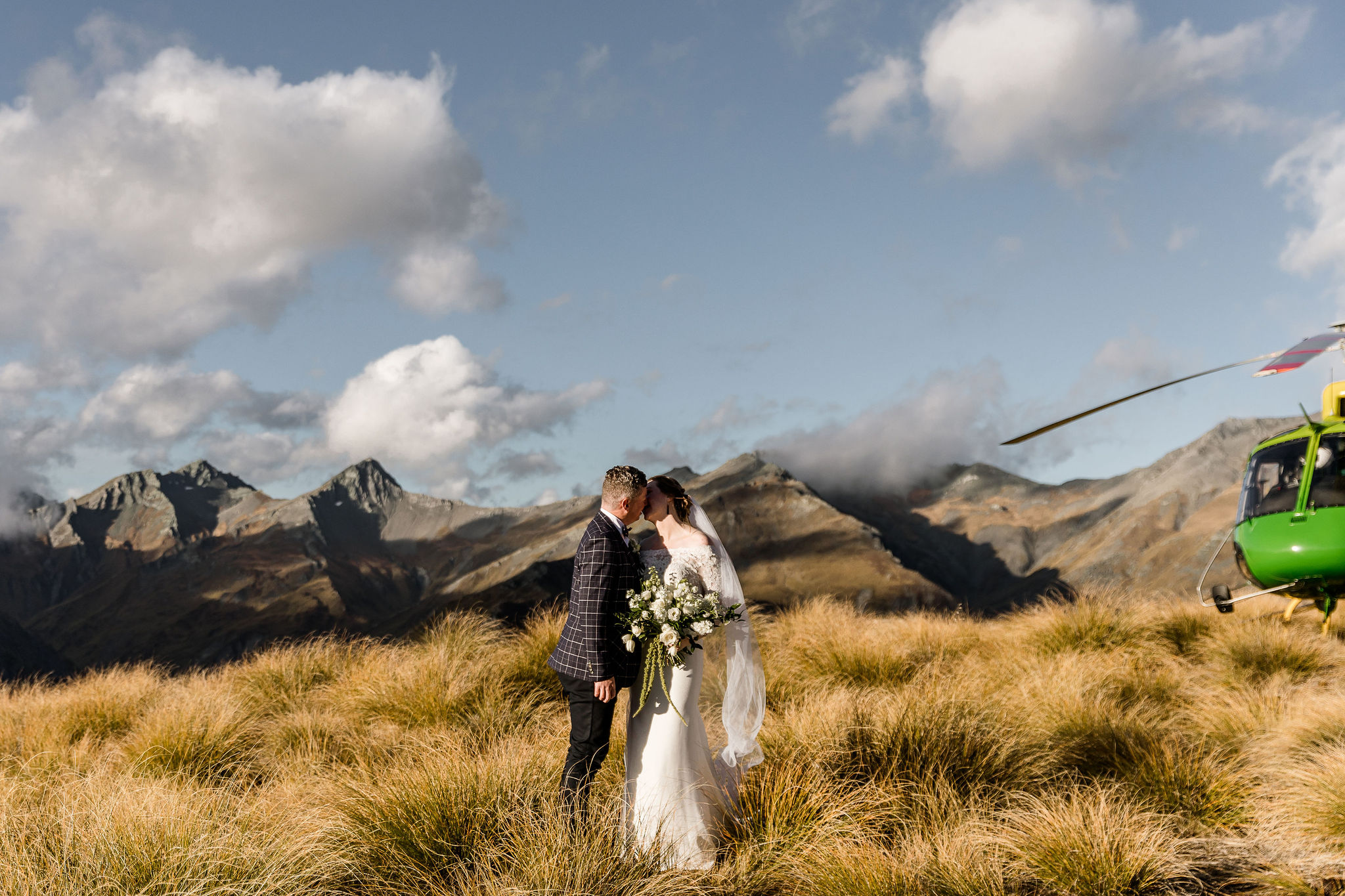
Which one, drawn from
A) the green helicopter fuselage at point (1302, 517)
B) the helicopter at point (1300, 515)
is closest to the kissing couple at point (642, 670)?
the helicopter at point (1300, 515)

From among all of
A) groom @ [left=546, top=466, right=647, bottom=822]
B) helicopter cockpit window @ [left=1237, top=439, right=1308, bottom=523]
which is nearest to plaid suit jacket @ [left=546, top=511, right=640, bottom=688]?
groom @ [left=546, top=466, right=647, bottom=822]

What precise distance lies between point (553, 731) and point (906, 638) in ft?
17.7

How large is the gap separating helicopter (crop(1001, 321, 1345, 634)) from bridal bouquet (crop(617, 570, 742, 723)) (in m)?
4.66

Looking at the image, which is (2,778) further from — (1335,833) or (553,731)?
(1335,833)

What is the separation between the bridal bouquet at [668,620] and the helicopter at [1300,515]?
4.66 metres

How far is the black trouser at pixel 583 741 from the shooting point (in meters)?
4.54

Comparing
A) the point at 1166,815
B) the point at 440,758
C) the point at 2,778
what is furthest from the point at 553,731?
the point at 1166,815

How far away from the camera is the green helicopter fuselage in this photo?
6727 millimetres

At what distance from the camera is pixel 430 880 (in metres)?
4.35

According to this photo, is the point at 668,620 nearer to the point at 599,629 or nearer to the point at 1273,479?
the point at 599,629

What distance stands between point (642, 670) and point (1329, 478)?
20.2 ft

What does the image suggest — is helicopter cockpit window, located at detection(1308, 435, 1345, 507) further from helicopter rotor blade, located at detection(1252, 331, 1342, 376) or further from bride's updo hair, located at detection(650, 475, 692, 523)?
bride's updo hair, located at detection(650, 475, 692, 523)

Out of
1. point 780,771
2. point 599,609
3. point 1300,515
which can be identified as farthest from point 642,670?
point 1300,515

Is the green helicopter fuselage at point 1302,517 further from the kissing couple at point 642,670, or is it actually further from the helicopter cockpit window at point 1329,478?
the kissing couple at point 642,670
